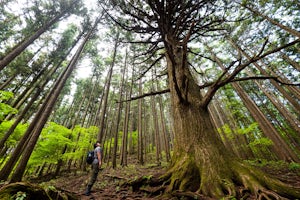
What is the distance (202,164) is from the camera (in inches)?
91.8

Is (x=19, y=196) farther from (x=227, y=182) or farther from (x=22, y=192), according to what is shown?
(x=227, y=182)

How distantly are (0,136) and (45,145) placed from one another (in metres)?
2.81

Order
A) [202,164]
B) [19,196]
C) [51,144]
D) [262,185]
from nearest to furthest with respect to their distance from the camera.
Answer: [19,196] → [262,185] → [202,164] → [51,144]

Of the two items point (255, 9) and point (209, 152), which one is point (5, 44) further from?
point (255, 9)

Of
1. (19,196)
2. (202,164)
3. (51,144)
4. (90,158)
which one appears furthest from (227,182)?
(51,144)

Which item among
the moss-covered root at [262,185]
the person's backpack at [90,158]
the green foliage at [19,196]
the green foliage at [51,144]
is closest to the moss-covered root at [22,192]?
the green foliage at [19,196]

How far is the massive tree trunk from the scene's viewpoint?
207 cm

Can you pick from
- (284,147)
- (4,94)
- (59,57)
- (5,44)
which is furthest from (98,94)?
(284,147)

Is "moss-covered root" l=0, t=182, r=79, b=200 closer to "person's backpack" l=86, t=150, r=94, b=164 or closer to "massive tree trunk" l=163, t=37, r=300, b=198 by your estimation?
"massive tree trunk" l=163, t=37, r=300, b=198

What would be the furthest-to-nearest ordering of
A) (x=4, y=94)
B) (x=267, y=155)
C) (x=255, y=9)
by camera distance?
(x=267, y=155) → (x=255, y=9) → (x=4, y=94)

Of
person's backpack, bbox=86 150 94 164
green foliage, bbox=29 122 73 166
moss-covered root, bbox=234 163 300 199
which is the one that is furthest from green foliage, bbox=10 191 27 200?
green foliage, bbox=29 122 73 166

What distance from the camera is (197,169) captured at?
2.37 meters

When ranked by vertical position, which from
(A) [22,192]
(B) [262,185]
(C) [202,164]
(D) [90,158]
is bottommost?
(B) [262,185]

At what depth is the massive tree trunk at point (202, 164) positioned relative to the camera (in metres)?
2.07
